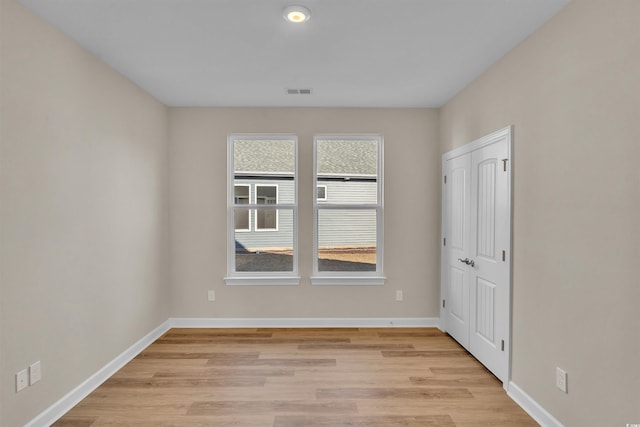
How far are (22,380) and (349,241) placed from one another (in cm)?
306

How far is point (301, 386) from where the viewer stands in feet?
8.82

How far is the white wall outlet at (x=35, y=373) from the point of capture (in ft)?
6.79

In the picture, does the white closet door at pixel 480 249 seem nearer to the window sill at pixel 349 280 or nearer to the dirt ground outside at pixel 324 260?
the window sill at pixel 349 280

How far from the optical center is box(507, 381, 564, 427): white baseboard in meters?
2.17

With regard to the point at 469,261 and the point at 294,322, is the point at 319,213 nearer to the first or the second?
the point at 294,322

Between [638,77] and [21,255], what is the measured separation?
11.1ft

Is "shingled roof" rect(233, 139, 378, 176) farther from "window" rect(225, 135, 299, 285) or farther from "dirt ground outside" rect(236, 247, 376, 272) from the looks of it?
"dirt ground outside" rect(236, 247, 376, 272)

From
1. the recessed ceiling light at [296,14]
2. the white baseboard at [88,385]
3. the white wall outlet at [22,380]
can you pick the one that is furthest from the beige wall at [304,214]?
the white wall outlet at [22,380]

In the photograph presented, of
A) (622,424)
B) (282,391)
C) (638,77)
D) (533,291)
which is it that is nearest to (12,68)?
(282,391)

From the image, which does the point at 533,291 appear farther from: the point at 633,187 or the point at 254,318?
the point at 254,318

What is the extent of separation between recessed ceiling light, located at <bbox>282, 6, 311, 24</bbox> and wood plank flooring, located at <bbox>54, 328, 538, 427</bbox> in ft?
8.48

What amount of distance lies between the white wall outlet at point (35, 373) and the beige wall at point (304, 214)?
1.90 m

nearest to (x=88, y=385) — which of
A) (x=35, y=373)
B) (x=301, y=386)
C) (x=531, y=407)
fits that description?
(x=35, y=373)

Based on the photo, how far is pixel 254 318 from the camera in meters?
4.05
